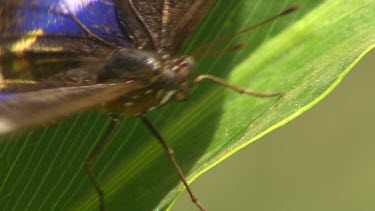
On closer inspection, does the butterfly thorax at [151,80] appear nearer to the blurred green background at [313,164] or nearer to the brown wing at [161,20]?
the brown wing at [161,20]

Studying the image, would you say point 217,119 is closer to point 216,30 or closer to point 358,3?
point 216,30

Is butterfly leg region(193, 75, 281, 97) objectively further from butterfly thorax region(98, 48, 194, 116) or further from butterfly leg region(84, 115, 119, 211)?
butterfly leg region(84, 115, 119, 211)

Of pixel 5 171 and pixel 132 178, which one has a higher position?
pixel 5 171

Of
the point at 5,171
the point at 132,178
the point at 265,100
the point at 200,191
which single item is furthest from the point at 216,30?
the point at 200,191

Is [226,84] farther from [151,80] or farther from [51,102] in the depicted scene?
[51,102]

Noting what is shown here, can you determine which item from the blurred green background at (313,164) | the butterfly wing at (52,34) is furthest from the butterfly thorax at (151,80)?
the blurred green background at (313,164)

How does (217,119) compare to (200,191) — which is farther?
(200,191)

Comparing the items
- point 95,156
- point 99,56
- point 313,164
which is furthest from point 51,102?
point 313,164
